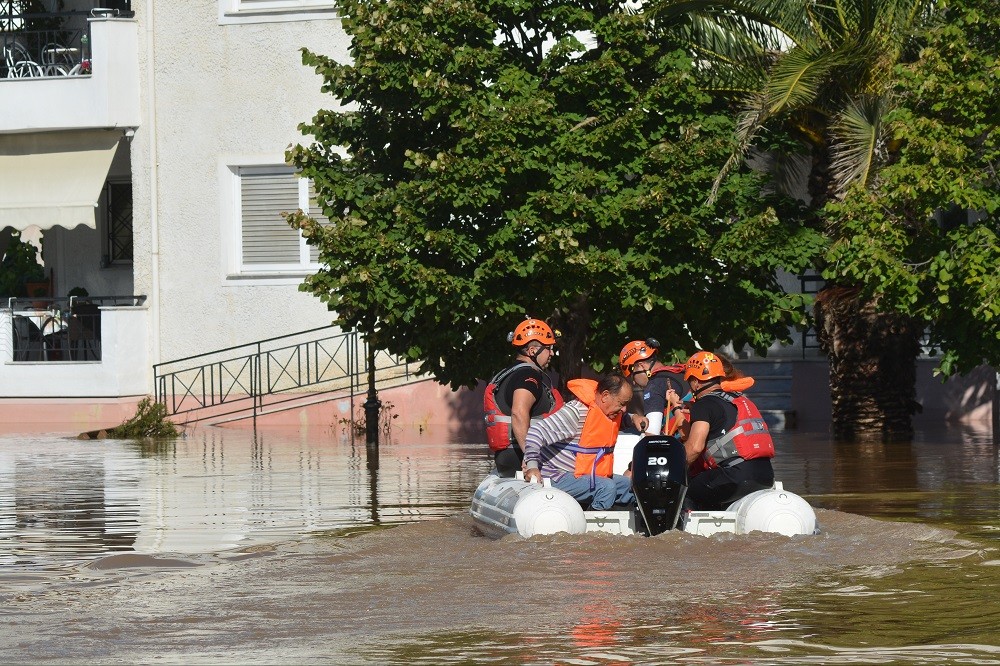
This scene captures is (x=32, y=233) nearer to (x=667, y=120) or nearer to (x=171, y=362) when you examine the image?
(x=171, y=362)

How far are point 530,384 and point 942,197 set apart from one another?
6035 millimetres

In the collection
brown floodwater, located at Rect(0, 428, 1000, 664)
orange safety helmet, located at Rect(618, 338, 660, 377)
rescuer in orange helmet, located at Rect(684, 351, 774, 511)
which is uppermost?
orange safety helmet, located at Rect(618, 338, 660, 377)

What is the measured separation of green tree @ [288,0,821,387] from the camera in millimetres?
20125

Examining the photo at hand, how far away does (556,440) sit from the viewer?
13.9 metres

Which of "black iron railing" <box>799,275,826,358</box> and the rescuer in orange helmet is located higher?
"black iron railing" <box>799,275,826,358</box>

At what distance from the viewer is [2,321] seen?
31.1 metres

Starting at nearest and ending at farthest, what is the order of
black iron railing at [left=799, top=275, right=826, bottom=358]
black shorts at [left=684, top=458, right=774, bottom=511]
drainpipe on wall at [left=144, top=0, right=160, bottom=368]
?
black shorts at [left=684, top=458, right=774, bottom=511] → black iron railing at [left=799, top=275, right=826, bottom=358] → drainpipe on wall at [left=144, top=0, right=160, bottom=368]

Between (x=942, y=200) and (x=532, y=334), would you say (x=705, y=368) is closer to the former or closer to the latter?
(x=532, y=334)

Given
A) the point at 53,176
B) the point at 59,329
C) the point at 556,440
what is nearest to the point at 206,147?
the point at 53,176

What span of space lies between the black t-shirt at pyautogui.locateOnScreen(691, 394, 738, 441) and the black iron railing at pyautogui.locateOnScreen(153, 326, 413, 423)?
1572cm

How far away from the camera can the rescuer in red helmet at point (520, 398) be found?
1453cm

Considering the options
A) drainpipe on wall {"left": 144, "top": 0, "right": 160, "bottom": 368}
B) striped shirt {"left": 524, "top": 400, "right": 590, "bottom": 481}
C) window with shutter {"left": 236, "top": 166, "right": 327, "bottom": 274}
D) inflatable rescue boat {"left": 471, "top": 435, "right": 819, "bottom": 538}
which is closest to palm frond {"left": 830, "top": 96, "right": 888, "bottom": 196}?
striped shirt {"left": 524, "top": 400, "right": 590, "bottom": 481}

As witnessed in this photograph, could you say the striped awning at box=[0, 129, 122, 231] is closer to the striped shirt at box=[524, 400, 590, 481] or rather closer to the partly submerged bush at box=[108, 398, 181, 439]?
the partly submerged bush at box=[108, 398, 181, 439]

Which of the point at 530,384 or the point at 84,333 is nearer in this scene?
the point at 530,384
